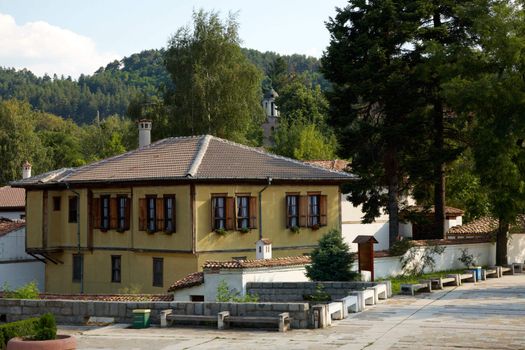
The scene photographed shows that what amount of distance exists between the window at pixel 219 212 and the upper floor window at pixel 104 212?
5690 millimetres

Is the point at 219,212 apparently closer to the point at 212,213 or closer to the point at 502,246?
the point at 212,213

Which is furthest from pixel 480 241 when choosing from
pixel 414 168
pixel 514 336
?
pixel 514 336

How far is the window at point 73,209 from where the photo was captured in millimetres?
37000

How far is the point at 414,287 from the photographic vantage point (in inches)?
1081

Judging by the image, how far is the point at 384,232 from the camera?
51.4m

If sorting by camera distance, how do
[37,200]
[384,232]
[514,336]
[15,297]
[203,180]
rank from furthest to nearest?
[384,232] < [37,200] < [203,180] < [15,297] < [514,336]

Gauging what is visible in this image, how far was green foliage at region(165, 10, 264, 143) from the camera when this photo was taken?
5369 cm

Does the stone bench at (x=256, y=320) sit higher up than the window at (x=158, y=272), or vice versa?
the window at (x=158, y=272)

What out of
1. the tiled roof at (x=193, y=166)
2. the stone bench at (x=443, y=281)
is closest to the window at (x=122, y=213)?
the tiled roof at (x=193, y=166)

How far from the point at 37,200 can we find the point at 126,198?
633 cm

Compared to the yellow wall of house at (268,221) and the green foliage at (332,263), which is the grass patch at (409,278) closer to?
the green foliage at (332,263)

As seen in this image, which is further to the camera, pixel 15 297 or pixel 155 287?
pixel 155 287

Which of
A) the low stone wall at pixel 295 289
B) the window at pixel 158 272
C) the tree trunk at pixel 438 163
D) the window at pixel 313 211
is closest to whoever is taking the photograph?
the low stone wall at pixel 295 289

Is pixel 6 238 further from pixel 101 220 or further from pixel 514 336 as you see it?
pixel 514 336
